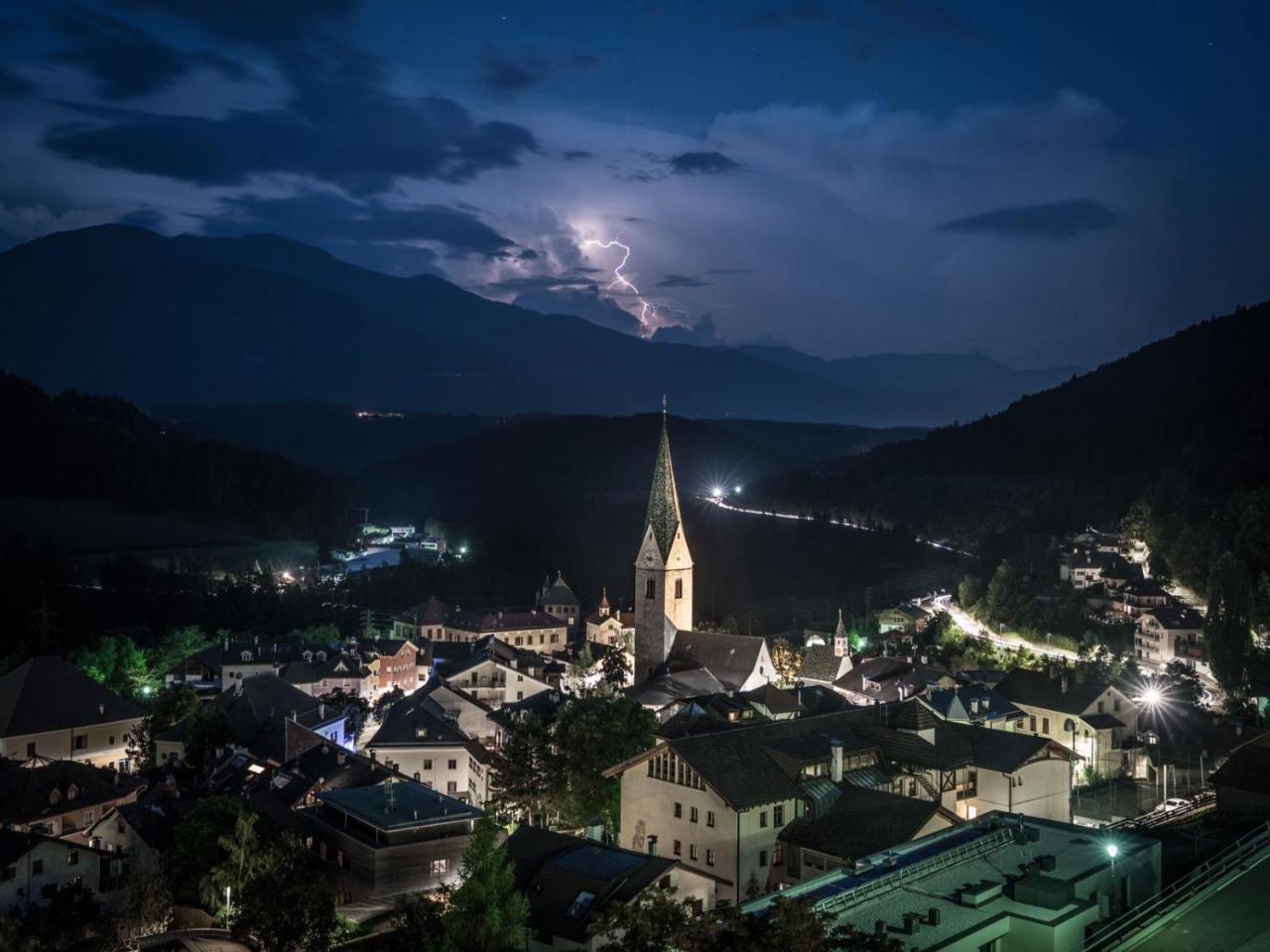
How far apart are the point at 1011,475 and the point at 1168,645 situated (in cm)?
6629

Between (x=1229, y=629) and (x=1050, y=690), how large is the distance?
11.8m

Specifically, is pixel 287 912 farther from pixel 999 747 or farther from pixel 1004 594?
pixel 1004 594

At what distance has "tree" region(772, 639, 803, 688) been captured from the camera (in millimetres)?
51906

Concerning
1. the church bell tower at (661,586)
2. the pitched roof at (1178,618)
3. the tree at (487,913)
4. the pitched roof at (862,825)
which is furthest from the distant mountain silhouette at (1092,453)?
the tree at (487,913)

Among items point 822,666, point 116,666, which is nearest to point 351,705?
point 116,666

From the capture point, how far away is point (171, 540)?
3888 inches

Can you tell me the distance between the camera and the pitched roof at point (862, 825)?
74.0ft

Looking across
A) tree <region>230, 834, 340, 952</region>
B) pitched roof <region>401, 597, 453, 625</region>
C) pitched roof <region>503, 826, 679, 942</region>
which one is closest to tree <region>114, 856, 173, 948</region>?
tree <region>230, 834, 340, 952</region>

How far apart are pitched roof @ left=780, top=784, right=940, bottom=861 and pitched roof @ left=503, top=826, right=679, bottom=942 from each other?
4.05 m

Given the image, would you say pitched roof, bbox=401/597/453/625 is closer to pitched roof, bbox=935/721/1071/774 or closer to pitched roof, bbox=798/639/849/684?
pitched roof, bbox=798/639/849/684

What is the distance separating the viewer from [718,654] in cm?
4981

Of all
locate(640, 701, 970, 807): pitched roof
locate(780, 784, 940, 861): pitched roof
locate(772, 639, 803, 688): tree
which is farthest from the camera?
locate(772, 639, 803, 688): tree

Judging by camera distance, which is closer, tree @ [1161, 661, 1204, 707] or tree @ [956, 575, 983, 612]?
tree @ [1161, 661, 1204, 707]

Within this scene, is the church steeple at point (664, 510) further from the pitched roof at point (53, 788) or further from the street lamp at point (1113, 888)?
the street lamp at point (1113, 888)
